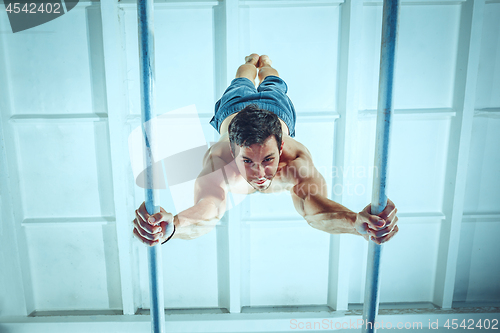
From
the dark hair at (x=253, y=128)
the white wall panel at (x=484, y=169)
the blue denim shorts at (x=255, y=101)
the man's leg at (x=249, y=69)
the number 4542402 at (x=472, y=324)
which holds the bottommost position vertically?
the number 4542402 at (x=472, y=324)

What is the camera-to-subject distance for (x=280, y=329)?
3016mm

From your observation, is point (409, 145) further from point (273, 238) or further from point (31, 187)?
point (31, 187)

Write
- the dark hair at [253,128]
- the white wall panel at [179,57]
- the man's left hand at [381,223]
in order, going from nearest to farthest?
1. the man's left hand at [381,223]
2. the dark hair at [253,128]
3. the white wall panel at [179,57]

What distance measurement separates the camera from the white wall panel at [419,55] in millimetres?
2705

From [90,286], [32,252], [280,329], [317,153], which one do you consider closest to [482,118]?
[317,153]

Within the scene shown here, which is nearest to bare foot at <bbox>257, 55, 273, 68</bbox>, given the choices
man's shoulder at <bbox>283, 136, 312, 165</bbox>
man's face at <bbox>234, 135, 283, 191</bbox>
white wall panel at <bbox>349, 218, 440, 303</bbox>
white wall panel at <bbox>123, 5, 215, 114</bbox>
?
white wall panel at <bbox>123, 5, 215, 114</bbox>

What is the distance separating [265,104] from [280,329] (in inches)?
99.5

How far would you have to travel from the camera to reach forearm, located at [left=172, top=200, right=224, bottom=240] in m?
1.27

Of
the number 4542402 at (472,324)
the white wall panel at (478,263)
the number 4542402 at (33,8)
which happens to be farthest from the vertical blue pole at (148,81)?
the number 4542402 at (472,324)

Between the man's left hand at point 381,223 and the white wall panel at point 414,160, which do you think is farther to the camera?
the white wall panel at point 414,160

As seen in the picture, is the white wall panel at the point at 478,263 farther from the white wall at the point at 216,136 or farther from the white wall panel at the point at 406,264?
the white wall panel at the point at 406,264

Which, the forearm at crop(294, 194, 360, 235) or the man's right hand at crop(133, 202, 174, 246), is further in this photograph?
the forearm at crop(294, 194, 360, 235)

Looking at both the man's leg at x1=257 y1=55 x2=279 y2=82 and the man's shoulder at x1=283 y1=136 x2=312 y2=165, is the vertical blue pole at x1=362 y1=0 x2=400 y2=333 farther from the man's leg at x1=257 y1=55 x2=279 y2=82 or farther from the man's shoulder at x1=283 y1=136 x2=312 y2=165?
the man's leg at x1=257 y1=55 x2=279 y2=82

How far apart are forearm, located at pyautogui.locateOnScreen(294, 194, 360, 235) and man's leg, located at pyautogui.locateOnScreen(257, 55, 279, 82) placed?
120 centimetres
